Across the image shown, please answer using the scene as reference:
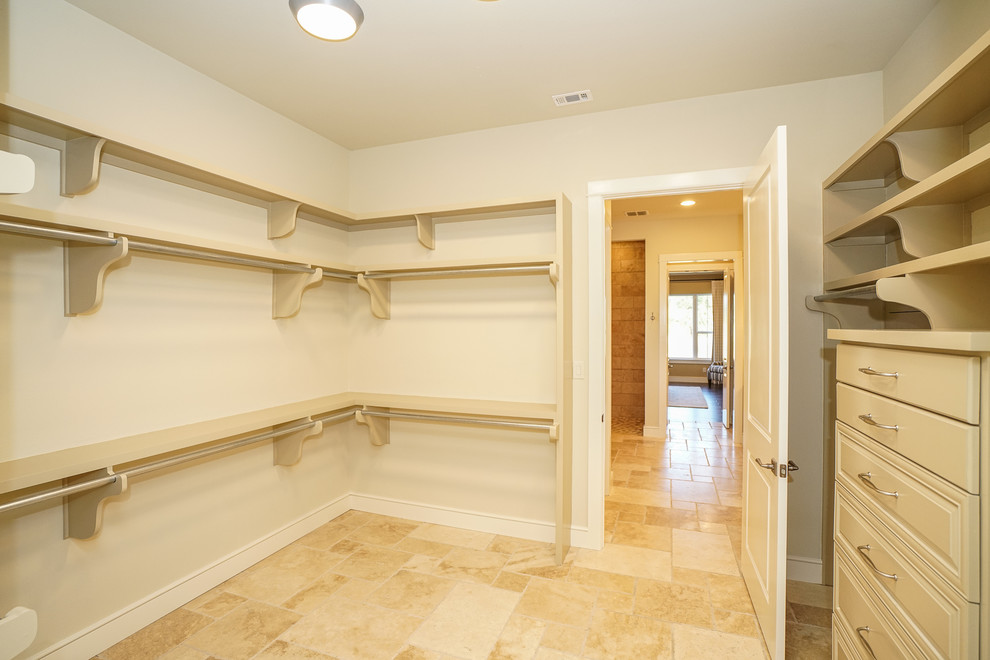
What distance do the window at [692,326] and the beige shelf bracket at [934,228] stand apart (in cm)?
1043

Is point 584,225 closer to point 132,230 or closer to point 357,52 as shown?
point 357,52

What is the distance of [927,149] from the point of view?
5.71 ft

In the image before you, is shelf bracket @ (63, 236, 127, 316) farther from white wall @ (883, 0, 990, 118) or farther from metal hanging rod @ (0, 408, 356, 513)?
white wall @ (883, 0, 990, 118)

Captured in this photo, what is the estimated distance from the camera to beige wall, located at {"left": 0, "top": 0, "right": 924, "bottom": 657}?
1.83m

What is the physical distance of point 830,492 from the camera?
246 centimetres

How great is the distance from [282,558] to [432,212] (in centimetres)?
227

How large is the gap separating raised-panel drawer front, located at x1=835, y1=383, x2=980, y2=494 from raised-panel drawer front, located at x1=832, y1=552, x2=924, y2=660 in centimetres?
47

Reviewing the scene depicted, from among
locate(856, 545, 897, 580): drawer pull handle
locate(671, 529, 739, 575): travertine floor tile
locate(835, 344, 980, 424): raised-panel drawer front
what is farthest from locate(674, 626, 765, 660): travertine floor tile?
locate(835, 344, 980, 424): raised-panel drawer front

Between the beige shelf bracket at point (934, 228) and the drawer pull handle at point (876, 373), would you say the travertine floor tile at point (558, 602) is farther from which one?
the beige shelf bracket at point (934, 228)

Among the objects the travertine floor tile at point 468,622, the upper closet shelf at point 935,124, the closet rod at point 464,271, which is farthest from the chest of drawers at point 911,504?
the closet rod at point 464,271

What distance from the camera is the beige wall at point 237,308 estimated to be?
183 cm

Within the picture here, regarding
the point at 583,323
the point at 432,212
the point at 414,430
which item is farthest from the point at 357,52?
the point at 414,430

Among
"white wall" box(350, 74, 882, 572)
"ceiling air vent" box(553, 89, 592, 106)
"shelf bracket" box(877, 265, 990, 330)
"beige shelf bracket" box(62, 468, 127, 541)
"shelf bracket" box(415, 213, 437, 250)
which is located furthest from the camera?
"shelf bracket" box(415, 213, 437, 250)

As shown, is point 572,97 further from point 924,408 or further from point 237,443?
point 237,443
